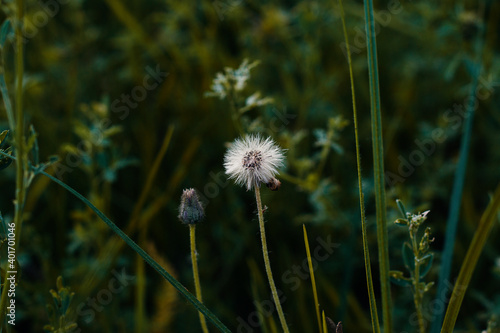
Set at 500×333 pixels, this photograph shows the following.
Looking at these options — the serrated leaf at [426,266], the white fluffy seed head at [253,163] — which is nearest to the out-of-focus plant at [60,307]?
the white fluffy seed head at [253,163]

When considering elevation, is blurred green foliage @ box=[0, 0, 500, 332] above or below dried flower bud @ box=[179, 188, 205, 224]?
above

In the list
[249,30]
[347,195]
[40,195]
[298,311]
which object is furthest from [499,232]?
[40,195]

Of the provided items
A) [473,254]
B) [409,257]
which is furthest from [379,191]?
[409,257]

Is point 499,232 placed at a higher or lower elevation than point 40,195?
Answer: lower

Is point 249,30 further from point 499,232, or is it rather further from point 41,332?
point 41,332

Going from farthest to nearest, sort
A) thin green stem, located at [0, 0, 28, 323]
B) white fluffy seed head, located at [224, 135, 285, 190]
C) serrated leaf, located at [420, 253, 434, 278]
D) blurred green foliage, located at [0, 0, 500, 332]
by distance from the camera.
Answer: blurred green foliage, located at [0, 0, 500, 332], serrated leaf, located at [420, 253, 434, 278], white fluffy seed head, located at [224, 135, 285, 190], thin green stem, located at [0, 0, 28, 323]

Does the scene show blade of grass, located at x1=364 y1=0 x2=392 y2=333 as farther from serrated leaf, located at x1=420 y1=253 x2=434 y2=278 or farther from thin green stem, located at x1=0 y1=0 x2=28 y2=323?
thin green stem, located at x1=0 y1=0 x2=28 y2=323

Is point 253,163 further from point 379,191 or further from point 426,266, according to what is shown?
point 426,266

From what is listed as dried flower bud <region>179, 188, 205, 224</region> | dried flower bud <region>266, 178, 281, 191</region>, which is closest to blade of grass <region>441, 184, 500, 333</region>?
dried flower bud <region>266, 178, 281, 191</region>
